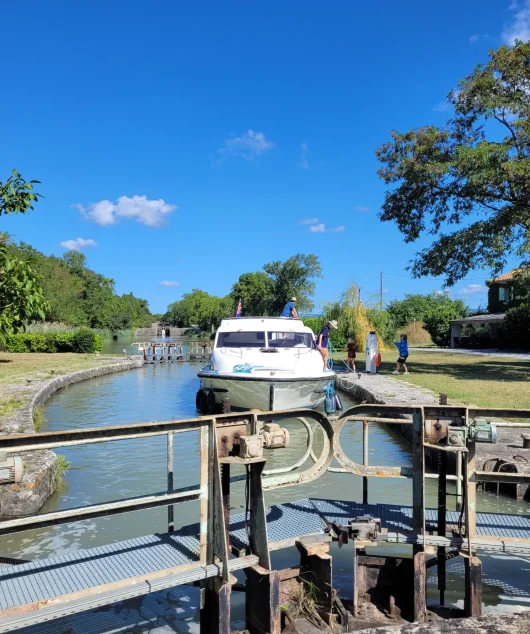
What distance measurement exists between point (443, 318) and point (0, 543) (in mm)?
45374

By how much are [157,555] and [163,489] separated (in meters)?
3.94

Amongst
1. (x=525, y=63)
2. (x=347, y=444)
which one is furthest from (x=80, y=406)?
(x=525, y=63)

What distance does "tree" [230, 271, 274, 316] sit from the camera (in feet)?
256

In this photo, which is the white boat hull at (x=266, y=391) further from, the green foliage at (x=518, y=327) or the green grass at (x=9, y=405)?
the green foliage at (x=518, y=327)

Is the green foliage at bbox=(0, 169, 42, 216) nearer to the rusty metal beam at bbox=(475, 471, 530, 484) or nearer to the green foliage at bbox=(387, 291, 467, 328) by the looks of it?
the rusty metal beam at bbox=(475, 471, 530, 484)

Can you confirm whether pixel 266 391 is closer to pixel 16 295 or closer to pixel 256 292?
pixel 16 295

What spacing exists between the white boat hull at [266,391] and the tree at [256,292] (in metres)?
63.7

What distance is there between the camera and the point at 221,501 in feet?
13.0

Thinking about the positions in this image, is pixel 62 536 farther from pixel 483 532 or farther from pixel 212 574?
pixel 483 532

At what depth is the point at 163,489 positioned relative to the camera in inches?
319

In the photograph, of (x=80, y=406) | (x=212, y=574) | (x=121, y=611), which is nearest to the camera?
(x=212, y=574)

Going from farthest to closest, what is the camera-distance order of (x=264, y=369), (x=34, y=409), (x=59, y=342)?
(x=59, y=342) → (x=34, y=409) → (x=264, y=369)

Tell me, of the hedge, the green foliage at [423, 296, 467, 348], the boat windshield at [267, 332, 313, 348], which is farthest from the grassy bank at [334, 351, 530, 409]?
the green foliage at [423, 296, 467, 348]

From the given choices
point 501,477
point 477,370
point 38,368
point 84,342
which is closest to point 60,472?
point 501,477
